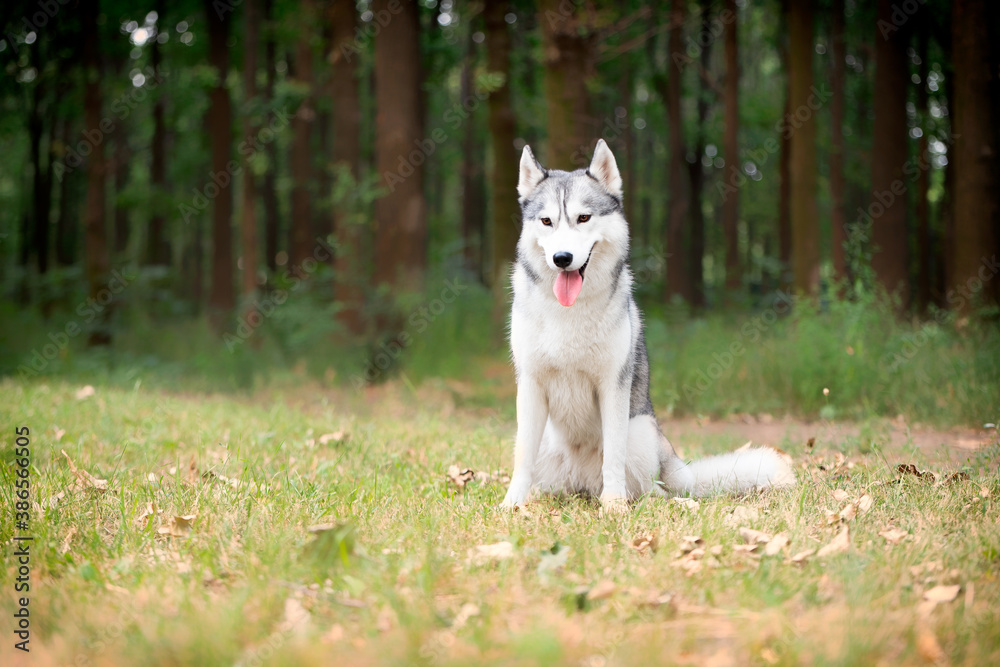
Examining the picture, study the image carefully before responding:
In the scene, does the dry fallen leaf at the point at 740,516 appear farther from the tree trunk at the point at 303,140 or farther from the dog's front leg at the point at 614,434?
the tree trunk at the point at 303,140

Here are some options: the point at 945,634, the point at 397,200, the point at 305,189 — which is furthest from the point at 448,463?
the point at 305,189

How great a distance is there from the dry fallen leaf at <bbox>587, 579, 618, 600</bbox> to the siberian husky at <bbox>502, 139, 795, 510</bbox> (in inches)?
49.3

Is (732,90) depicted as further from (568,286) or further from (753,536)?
(753,536)

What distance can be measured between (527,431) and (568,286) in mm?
879

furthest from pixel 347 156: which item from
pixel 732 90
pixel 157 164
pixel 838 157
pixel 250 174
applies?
pixel 838 157

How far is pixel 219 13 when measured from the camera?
1556 centimetres

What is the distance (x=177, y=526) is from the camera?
347 centimetres

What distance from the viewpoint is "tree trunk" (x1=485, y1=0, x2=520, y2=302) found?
11234 millimetres

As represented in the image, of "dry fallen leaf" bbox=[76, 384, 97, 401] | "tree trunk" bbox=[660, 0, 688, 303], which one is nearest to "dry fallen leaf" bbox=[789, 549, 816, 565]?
"dry fallen leaf" bbox=[76, 384, 97, 401]

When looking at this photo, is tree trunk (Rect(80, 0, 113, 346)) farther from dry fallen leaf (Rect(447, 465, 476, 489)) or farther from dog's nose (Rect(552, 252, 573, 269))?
dog's nose (Rect(552, 252, 573, 269))

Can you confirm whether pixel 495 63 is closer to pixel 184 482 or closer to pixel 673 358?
pixel 673 358

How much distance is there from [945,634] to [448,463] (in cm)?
340

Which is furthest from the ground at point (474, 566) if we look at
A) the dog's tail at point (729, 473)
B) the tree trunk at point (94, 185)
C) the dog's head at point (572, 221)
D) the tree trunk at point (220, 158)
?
the tree trunk at point (220, 158)

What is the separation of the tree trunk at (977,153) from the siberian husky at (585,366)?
6.58 m
